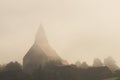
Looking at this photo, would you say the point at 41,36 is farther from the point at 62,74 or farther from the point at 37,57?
the point at 62,74

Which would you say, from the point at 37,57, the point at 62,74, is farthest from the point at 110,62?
the point at 62,74

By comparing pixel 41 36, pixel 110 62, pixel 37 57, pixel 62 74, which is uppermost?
pixel 41 36

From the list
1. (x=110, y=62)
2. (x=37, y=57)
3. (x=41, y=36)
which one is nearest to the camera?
(x=37, y=57)

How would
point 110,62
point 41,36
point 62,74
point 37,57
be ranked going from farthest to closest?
point 41,36
point 110,62
point 37,57
point 62,74

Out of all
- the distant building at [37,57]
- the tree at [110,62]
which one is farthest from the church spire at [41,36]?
the tree at [110,62]

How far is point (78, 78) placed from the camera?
286 feet

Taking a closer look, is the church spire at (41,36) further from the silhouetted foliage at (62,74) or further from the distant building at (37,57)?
the silhouetted foliage at (62,74)

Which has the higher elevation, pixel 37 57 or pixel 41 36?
pixel 41 36

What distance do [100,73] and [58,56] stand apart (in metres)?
53.0

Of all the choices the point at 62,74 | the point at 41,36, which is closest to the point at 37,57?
the point at 41,36

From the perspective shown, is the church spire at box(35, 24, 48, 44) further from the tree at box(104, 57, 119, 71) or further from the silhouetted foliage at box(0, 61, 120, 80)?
the silhouetted foliage at box(0, 61, 120, 80)

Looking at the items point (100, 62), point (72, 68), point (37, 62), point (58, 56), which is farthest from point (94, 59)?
point (72, 68)

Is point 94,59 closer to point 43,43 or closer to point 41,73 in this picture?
point 43,43

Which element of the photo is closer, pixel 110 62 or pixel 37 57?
pixel 37 57
